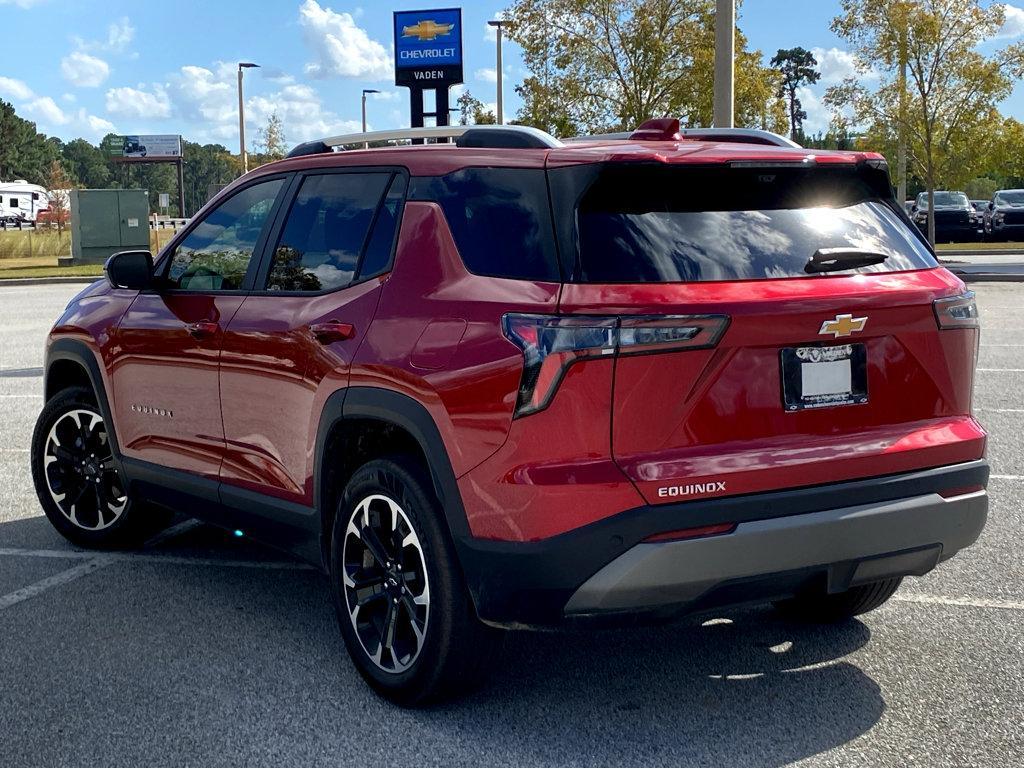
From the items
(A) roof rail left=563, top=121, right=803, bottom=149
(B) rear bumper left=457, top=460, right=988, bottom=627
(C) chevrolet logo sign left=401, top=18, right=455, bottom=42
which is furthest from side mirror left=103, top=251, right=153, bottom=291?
(C) chevrolet logo sign left=401, top=18, right=455, bottom=42

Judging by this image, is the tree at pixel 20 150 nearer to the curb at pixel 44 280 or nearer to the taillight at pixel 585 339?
the curb at pixel 44 280

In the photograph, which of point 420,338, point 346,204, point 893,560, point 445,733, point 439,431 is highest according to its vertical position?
point 346,204

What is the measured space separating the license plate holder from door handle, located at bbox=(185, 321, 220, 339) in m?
2.31

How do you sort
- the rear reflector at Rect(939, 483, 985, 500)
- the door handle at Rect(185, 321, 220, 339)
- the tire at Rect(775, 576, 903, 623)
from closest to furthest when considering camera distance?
1. the rear reflector at Rect(939, 483, 985, 500)
2. the tire at Rect(775, 576, 903, 623)
3. the door handle at Rect(185, 321, 220, 339)

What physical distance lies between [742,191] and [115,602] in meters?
3.04

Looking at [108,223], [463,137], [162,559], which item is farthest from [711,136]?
[108,223]

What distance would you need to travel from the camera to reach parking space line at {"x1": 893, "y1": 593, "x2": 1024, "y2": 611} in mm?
4961

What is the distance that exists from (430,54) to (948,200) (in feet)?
59.7

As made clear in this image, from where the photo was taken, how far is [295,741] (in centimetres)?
376

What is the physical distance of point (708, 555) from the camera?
11.5 ft

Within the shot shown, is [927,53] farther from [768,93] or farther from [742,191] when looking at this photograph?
[742,191]

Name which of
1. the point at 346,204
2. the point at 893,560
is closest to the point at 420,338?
the point at 346,204

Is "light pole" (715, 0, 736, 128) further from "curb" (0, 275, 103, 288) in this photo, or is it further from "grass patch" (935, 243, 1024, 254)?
"grass patch" (935, 243, 1024, 254)

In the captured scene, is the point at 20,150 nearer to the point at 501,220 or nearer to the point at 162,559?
the point at 162,559
